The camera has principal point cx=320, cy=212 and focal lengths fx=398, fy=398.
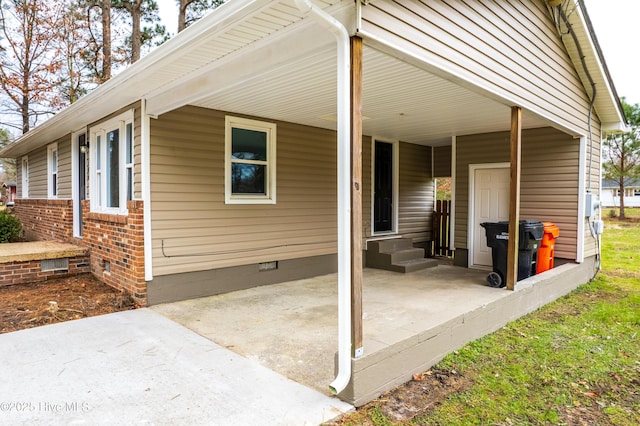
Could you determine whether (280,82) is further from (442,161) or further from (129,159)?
(442,161)

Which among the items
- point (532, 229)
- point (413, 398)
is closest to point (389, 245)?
point (532, 229)

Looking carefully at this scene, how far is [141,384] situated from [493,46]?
179 inches

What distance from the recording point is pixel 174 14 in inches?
566

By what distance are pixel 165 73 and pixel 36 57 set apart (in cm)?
1400

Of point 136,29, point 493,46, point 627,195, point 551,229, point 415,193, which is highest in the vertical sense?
point 136,29

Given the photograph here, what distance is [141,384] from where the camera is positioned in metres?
2.89

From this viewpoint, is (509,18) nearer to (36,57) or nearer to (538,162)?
(538,162)

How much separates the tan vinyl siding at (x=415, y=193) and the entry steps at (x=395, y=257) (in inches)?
29.1

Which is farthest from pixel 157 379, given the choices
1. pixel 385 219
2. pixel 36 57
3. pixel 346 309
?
pixel 36 57

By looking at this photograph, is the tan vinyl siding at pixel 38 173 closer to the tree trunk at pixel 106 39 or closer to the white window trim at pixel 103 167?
the white window trim at pixel 103 167

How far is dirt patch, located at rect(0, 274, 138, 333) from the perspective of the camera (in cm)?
445

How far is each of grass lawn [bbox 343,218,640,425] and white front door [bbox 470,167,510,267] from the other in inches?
78.3

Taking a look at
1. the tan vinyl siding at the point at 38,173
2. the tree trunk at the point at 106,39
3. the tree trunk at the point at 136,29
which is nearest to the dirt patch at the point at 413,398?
the tan vinyl siding at the point at 38,173

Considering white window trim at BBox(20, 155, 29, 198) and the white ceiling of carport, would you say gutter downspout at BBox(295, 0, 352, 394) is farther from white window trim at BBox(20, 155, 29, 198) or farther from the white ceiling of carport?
white window trim at BBox(20, 155, 29, 198)
